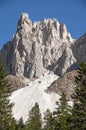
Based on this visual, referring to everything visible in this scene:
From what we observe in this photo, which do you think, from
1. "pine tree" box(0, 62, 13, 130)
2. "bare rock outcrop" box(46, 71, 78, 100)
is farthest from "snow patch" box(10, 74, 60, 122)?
"pine tree" box(0, 62, 13, 130)

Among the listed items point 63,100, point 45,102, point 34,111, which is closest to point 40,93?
point 45,102

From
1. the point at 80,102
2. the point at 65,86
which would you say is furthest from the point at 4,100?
the point at 65,86

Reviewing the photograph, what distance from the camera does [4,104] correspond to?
43031mm

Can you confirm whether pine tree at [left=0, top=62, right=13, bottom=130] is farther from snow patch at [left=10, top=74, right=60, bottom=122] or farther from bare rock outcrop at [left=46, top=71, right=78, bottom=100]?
bare rock outcrop at [left=46, top=71, right=78, bottom=100]

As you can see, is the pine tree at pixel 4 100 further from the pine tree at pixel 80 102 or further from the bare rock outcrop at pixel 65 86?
the bare rock outcrop at pixel 65 86

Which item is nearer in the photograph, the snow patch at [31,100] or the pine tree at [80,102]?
the pine tree at [80,102]

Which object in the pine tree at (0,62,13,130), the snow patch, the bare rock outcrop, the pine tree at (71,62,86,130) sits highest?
the bare rock outcrop

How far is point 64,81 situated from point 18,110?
50786mm

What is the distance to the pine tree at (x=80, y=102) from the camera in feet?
124

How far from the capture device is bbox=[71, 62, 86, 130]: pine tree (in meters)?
37.7

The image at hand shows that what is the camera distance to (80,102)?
3816cm

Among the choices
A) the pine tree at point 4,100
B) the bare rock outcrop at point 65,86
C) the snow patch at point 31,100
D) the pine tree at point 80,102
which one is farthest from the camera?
the bare rock outcrop at point 65,86

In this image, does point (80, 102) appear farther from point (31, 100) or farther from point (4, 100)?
point (31, 100)

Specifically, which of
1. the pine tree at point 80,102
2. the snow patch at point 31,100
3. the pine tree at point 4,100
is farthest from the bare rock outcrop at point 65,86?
A: the pine tree at point 80,102
